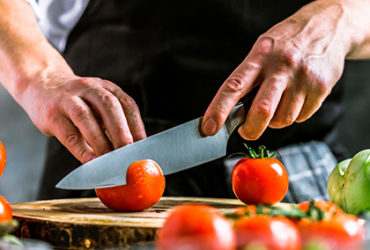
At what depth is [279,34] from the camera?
1.18 m

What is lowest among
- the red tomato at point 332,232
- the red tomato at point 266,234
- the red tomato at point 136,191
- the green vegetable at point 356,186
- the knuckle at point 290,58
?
the green vegetable at point 356,186

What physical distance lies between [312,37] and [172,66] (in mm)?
481

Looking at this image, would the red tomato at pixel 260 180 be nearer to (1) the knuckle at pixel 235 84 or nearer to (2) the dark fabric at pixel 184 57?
(1) the knuckle at pixel 235 84

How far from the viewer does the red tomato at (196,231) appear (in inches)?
21.5

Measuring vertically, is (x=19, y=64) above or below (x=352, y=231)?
above

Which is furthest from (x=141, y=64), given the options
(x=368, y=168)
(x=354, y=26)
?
(x=368, y=168)

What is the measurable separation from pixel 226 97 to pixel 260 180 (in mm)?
195

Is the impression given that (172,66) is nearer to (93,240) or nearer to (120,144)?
(120,144)

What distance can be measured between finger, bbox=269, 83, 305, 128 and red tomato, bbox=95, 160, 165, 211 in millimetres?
327

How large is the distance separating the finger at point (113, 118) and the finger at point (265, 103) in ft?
0.90

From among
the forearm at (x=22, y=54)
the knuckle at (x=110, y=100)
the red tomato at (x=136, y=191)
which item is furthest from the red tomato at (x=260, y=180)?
the forearm at (x=22, y=54)

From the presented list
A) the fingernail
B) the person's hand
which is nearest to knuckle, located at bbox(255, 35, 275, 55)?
the person's hand

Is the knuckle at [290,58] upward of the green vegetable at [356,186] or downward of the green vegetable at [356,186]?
upward

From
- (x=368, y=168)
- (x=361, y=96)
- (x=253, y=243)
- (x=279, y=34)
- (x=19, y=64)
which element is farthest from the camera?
(x=361, y=96)
